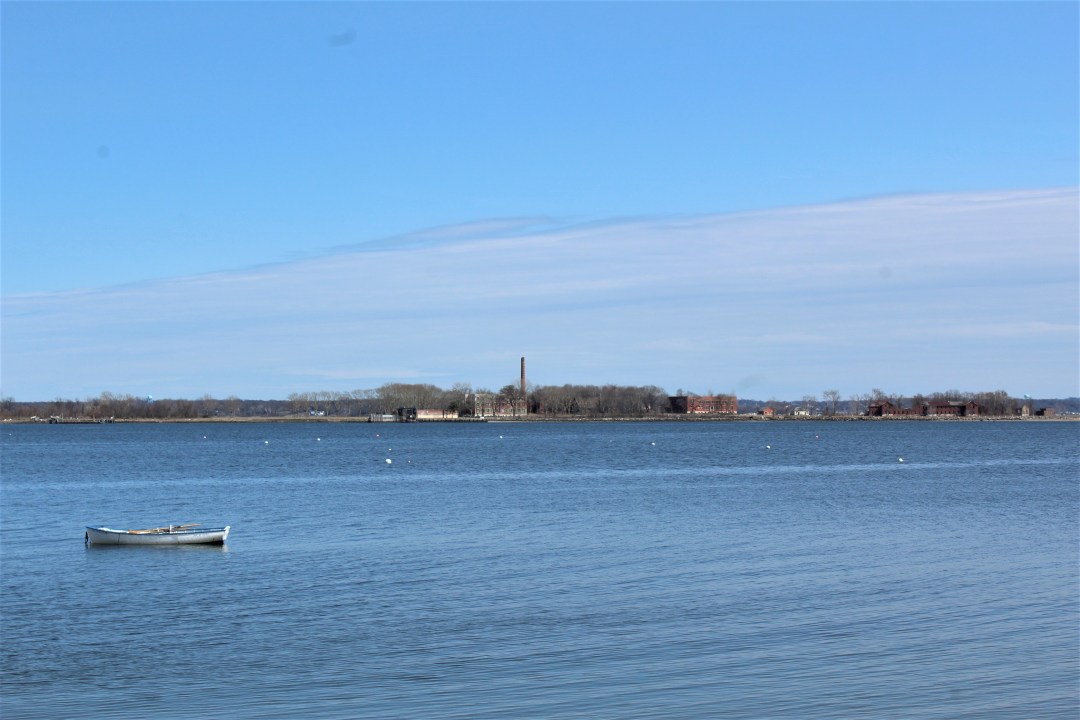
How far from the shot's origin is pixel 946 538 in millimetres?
32469

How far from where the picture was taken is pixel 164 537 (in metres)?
33.3

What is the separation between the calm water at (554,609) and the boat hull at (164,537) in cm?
44

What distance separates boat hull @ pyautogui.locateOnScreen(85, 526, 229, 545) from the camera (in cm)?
3266

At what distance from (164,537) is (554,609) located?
1603cm

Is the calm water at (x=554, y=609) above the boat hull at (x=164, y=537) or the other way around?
the other way around

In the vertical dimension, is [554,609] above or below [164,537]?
below

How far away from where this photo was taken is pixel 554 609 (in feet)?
71.1

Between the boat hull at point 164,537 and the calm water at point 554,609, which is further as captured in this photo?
the boat hull at point 164,537

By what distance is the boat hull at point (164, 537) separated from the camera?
1286 inches

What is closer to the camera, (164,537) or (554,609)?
(554,609)

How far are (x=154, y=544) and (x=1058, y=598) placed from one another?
23.7m

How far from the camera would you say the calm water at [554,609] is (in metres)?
16.0

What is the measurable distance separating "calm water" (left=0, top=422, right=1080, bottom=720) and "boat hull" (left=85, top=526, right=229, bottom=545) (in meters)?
0.44

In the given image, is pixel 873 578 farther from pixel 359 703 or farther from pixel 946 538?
pixel 359 703
